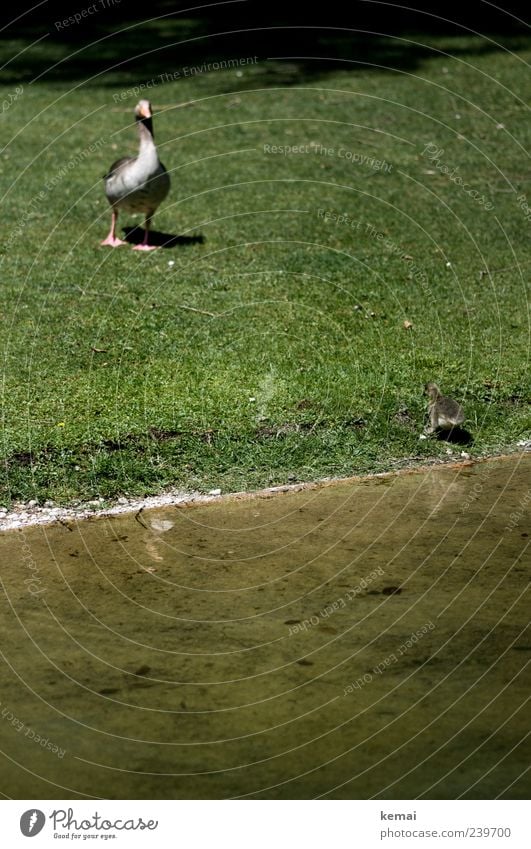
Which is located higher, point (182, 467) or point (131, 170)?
point (131, 170)

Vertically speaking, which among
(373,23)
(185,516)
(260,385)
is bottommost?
(185,516)

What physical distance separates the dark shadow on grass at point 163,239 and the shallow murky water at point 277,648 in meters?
4.55

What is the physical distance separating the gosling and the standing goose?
4.11 meters

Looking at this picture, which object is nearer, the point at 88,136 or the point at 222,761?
the point at 222,761

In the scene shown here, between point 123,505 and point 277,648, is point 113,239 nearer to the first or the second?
point 123,505

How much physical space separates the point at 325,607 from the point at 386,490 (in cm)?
150

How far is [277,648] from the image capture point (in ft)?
17.8

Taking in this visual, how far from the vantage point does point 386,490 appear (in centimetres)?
714

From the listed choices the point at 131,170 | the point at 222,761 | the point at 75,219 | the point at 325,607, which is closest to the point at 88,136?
the point at 75,219

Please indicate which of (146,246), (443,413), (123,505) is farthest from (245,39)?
(123,505)

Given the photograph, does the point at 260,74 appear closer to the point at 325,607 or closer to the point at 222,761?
the point at 325,607

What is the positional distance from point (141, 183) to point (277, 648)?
20.5ft

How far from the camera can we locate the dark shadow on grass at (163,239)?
36.0 feet

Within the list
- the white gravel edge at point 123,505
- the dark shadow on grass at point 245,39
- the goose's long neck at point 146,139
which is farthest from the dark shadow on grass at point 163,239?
the dark shadow on grass at point 245,39
